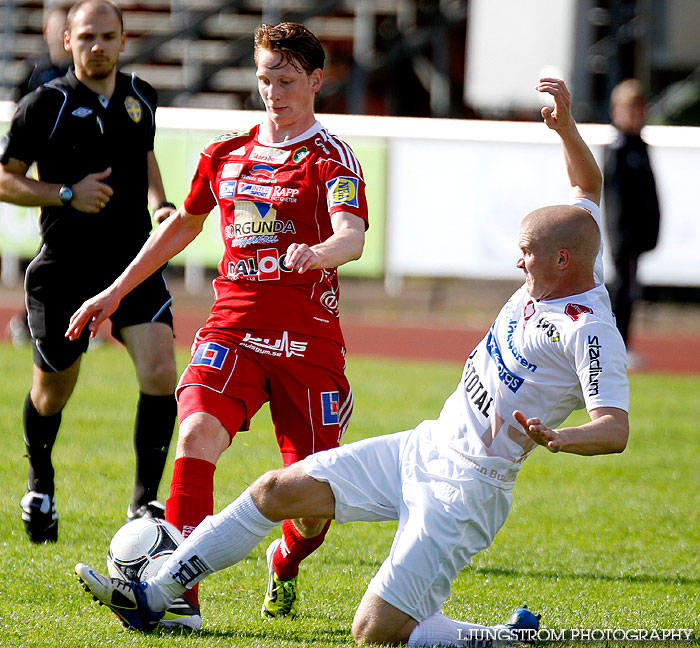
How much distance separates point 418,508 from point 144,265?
1517mm

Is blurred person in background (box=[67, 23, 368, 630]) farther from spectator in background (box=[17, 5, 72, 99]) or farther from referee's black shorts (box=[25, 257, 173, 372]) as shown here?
spectator in background (box=[17, 5, 72, 99])

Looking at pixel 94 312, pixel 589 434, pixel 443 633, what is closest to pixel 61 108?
pixel 94 312

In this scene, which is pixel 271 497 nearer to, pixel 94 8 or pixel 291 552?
pixel 291 552

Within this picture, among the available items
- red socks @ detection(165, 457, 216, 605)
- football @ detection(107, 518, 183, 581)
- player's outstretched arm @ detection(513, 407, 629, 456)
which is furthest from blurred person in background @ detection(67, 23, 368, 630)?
player's outstretched arm @ detection(513, 407, 629, 456)

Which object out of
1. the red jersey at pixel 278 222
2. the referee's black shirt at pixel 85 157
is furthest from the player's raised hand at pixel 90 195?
the red jersey at pixel 278 222

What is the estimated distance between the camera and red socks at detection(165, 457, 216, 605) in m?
4.29

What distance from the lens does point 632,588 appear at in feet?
16.7

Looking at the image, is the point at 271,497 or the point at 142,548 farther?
the point at 142,548

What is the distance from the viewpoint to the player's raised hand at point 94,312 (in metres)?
4.52

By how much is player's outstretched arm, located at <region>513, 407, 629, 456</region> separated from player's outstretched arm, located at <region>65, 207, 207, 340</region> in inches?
69.8

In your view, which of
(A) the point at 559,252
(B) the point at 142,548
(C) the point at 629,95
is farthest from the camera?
(C) the point at 629,95

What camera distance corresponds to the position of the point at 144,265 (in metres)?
4.70

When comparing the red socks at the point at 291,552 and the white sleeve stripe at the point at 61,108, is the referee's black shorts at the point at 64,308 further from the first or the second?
the red socks at the point at 291,552

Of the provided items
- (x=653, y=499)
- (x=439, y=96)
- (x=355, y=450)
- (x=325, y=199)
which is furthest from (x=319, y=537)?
(x=439, y=96)
